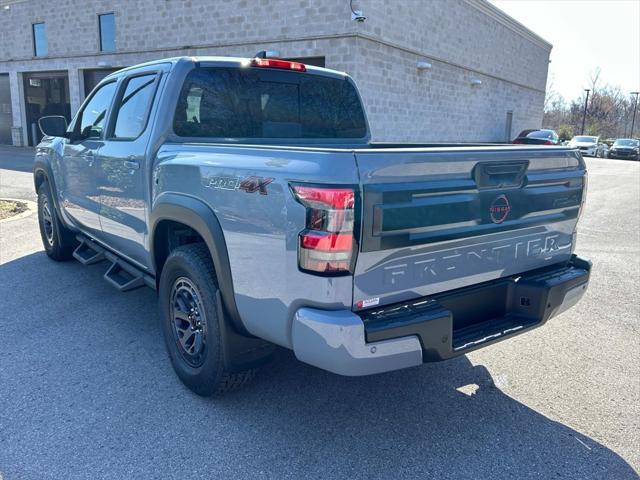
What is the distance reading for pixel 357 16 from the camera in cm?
1441

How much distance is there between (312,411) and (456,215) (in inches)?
58.6

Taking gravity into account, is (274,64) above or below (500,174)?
above

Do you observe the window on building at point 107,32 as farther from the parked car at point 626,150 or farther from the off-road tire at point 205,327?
the parked car at point 626,150

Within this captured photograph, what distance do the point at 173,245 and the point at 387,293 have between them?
1.86 meters

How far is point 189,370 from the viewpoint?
334 centimetres

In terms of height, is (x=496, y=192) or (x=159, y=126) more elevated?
(x=159, y=126)

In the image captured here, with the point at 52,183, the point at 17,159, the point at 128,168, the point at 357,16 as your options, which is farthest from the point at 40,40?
the point at 128,168

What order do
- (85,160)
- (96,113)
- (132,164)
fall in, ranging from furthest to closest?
1. (96,113)
2. (85,160)
3. (132,164)

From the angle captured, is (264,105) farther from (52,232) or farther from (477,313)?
(52,232)

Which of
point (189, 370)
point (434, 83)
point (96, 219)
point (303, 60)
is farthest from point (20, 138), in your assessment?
point (189, 370)

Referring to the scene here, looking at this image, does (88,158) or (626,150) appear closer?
(88,158)

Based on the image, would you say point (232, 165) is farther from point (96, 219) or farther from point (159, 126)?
point (96, 219)

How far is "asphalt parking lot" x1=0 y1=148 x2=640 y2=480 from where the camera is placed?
2717mm

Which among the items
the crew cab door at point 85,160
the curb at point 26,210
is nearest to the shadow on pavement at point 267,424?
the crew cab door at point 85,160
